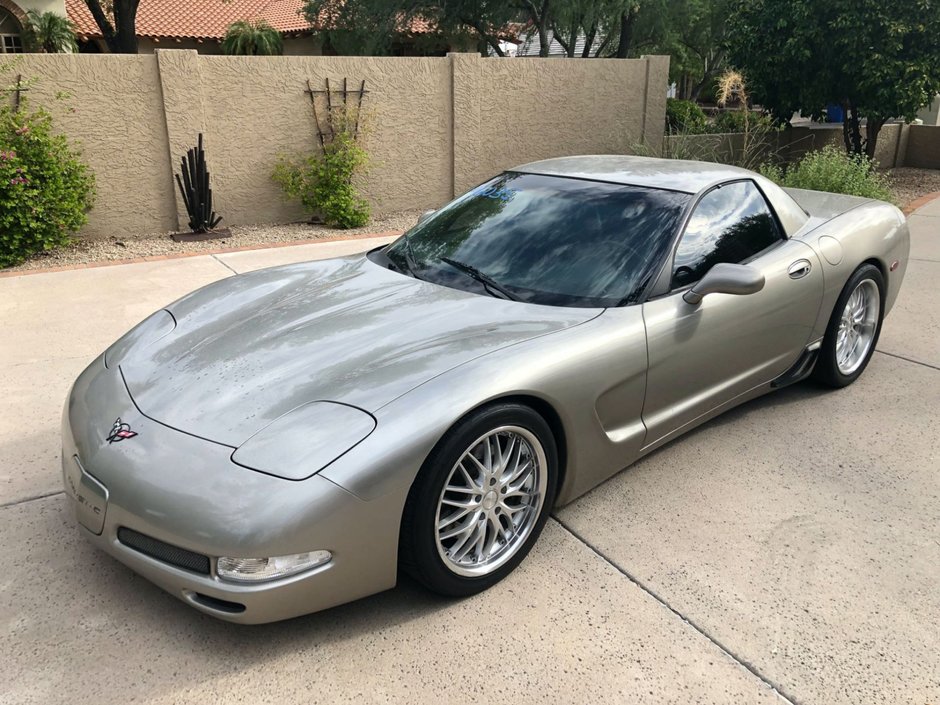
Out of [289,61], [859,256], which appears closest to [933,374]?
[859,256]

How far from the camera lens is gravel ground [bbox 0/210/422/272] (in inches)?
319

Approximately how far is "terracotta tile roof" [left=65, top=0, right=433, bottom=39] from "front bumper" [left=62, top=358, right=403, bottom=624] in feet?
75.9

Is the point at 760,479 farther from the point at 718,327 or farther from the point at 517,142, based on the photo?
the point at 517,142

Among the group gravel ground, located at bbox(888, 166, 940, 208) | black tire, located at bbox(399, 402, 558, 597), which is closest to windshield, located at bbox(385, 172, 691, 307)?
black tire, located at bbox(399, 402, 558, 597)

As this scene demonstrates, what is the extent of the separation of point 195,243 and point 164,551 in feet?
23.1

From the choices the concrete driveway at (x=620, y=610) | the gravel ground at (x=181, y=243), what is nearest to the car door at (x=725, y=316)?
the concrete driveway at (x=620, y=610)

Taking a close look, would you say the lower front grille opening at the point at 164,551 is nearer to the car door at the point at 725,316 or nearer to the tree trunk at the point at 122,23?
the car door at the point at 725,316

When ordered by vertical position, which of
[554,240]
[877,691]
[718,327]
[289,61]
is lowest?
[877,691]

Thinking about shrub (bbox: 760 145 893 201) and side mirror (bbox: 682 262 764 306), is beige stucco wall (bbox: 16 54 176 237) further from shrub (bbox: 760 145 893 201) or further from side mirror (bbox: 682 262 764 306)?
shrub (bbox: 760 145 893 201)

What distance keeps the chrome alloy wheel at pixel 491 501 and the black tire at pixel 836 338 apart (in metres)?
2.32

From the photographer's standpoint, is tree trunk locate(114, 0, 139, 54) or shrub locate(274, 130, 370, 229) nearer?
shrub locate(274, 130, 370, 229)

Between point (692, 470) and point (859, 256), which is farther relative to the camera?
point (859, 256)

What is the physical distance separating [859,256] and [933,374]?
110cm

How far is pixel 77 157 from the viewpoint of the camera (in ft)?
27.6
